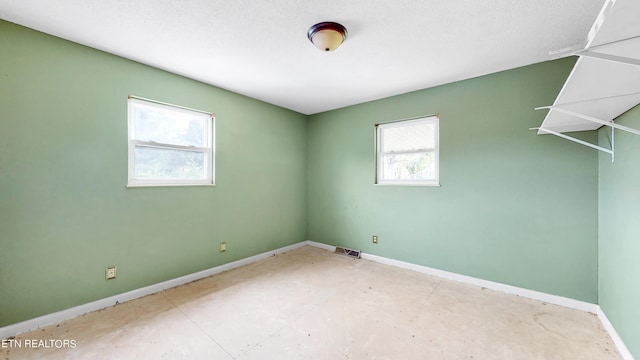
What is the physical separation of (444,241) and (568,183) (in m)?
1.33

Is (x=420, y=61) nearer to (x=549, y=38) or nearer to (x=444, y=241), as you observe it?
(x=549, y=38)

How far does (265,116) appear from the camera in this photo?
3859 mm

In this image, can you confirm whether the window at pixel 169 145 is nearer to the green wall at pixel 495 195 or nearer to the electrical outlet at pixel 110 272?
the electrical outlet at pixel 110 272

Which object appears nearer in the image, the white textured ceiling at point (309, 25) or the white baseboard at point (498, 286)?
the white textured ceiling at point (309, 25)

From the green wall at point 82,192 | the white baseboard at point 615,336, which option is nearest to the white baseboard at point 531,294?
the white baseboard at point 615,336

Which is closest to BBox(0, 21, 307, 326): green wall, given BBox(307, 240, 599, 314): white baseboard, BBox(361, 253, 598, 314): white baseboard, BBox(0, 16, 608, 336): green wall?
BBox(0, 16, 608, 336): green wall

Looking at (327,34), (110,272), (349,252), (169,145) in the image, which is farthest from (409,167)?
(110,272)

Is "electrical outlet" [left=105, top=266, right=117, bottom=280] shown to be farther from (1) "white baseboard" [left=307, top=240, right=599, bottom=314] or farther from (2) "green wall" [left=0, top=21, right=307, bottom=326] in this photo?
(1) "white baseboard" [left=307, top=240, right=599, bottom=314]

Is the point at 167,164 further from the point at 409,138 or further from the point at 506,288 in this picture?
the point at 506,288

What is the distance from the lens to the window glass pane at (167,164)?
2.61 m

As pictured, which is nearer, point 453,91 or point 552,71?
point 552,71

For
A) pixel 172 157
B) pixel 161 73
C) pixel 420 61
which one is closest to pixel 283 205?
pixel 172 157

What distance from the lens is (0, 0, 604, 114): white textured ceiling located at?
5.66ft

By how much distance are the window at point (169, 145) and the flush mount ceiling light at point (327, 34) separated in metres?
1.87
